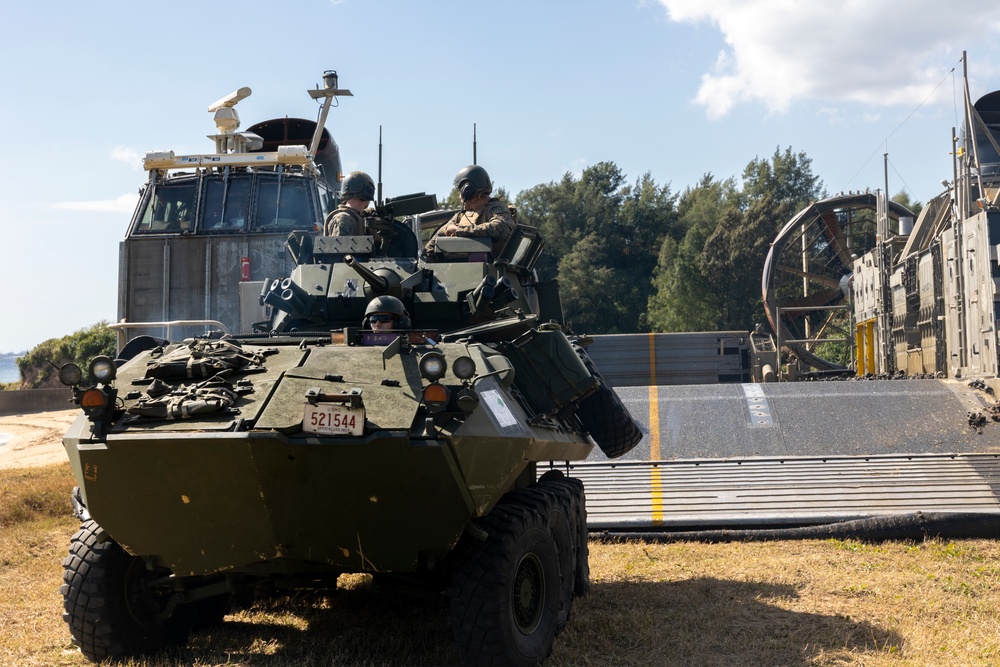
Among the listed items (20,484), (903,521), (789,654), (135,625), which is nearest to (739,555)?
(903,521)

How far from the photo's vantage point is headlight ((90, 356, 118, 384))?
18.8 feet

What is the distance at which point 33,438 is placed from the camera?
20656mm

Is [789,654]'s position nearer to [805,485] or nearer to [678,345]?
[805,485]

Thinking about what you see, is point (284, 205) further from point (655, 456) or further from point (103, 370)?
point (103, 370)

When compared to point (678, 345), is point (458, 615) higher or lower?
lower

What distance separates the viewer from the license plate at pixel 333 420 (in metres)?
5.34

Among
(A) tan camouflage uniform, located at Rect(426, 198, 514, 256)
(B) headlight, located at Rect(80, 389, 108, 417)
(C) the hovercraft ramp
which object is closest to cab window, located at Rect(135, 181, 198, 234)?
(C) the hovercraft ramp

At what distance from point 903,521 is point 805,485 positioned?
48.7 inches

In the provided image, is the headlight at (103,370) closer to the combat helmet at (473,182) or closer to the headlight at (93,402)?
the headlight at (93,402)

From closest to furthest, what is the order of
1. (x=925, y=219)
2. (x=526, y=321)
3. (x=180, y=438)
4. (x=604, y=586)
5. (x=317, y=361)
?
(x=180, y=438)
(x=317, y=361)
(x=526, y=321)
(x=604, y=586)
(x=925, y=219)

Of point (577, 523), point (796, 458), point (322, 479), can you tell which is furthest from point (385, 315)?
point (796, 458)

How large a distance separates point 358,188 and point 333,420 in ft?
13.3

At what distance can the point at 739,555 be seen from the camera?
9102mm

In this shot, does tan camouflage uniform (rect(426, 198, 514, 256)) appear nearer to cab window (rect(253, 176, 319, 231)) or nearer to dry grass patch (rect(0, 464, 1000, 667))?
dry grass patch (rect(0, 464, 1000, 667))
